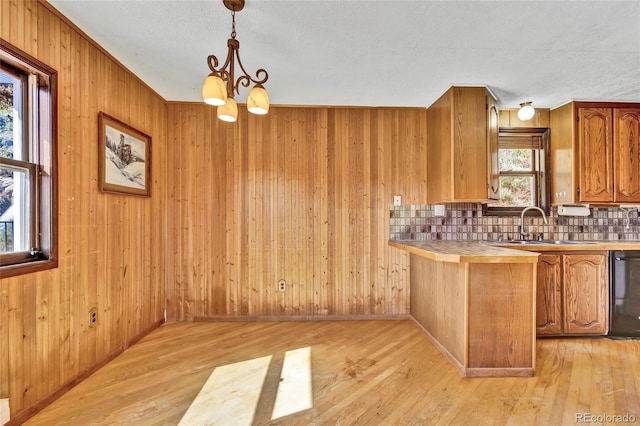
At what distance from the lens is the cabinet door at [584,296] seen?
286 cm

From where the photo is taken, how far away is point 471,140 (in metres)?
2.87

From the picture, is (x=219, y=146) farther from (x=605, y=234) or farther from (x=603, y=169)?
(x=605, y=234)

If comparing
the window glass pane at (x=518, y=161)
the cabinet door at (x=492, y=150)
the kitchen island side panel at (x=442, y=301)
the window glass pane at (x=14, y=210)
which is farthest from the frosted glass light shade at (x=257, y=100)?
the window glass pane at (x=518, y=161)

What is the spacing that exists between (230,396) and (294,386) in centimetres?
41

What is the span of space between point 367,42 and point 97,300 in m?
2.73

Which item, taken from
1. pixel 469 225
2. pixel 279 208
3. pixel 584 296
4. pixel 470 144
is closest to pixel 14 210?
pixel 279 208

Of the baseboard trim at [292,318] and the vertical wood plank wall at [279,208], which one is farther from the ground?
the vertical wood plank wall at [279,208]

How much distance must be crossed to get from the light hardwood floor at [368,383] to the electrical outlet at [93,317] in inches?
14.2

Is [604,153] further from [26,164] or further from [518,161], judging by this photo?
[26,164]

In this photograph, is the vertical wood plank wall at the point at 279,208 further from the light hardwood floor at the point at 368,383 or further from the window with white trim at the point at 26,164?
the window with white trim at the point at 26,164

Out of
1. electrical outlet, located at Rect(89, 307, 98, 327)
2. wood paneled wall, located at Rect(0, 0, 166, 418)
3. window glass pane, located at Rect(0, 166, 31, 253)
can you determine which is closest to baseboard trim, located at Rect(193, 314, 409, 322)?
wood paneled wall, located at Rect(0, 0, 166, 418)

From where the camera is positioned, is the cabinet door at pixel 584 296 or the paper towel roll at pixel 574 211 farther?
the paper towel roll at pixel 574 211

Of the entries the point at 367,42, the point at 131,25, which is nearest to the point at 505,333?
the point at 367,42

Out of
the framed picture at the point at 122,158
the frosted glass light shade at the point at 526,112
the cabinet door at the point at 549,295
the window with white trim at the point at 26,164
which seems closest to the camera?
the window with white trim at the point at 26,164
